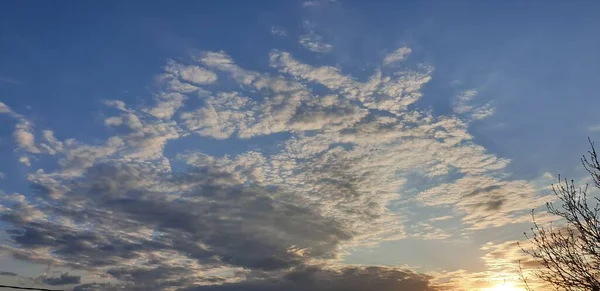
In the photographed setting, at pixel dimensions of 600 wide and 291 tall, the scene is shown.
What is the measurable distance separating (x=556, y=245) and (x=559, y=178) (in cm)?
291

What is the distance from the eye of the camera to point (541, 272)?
65.8 feet

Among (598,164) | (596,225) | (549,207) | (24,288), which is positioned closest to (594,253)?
(596,225)

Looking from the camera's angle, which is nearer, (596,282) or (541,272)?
(596,282)

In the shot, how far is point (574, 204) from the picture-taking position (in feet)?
63.3

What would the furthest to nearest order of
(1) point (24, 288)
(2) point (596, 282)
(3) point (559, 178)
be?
(1) point (24, 288) < (3) point (559, 178) < (2) point (596, 282)

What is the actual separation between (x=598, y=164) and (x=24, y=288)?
28.5 metres

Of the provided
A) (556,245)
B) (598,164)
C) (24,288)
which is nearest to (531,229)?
(556,245)

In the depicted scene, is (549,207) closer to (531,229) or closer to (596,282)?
(531,229)

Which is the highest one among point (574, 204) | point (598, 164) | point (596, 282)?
point (598, 164)

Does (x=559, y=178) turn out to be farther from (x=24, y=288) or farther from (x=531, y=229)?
(x=24, y=288)

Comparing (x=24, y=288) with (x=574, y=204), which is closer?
(x=574, y=204)

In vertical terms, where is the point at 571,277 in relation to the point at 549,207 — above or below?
below

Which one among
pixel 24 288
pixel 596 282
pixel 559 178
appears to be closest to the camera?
pixel 596 282

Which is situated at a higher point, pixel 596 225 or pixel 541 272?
pixel 596 225
